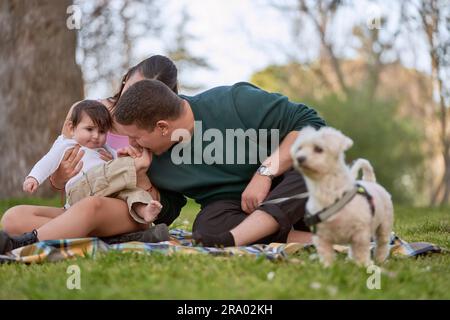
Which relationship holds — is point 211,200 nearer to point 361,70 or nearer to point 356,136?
point 356,136

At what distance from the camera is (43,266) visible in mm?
3133

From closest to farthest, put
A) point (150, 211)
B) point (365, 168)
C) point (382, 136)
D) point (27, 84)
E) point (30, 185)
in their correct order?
point (365, 168) → point (150, 211) → point (30, 185) → point (27, 84) → point (382, 136)

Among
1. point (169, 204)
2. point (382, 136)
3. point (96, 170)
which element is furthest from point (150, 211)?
point (382, 136)

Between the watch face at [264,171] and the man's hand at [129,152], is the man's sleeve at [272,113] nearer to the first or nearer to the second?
the watch face at [264,171]

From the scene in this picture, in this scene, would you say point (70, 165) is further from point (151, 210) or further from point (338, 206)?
point (338, 206)

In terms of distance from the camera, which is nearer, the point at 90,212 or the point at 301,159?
the point at 301,159

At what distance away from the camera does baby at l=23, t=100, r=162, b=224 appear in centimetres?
382

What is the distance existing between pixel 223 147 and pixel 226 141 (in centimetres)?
4

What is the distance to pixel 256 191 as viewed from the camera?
378 centimetres

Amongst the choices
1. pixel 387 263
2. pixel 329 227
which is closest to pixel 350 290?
pixel 329 227

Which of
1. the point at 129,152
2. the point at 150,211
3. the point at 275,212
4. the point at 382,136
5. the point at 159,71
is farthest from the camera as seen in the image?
the point at 382,136
